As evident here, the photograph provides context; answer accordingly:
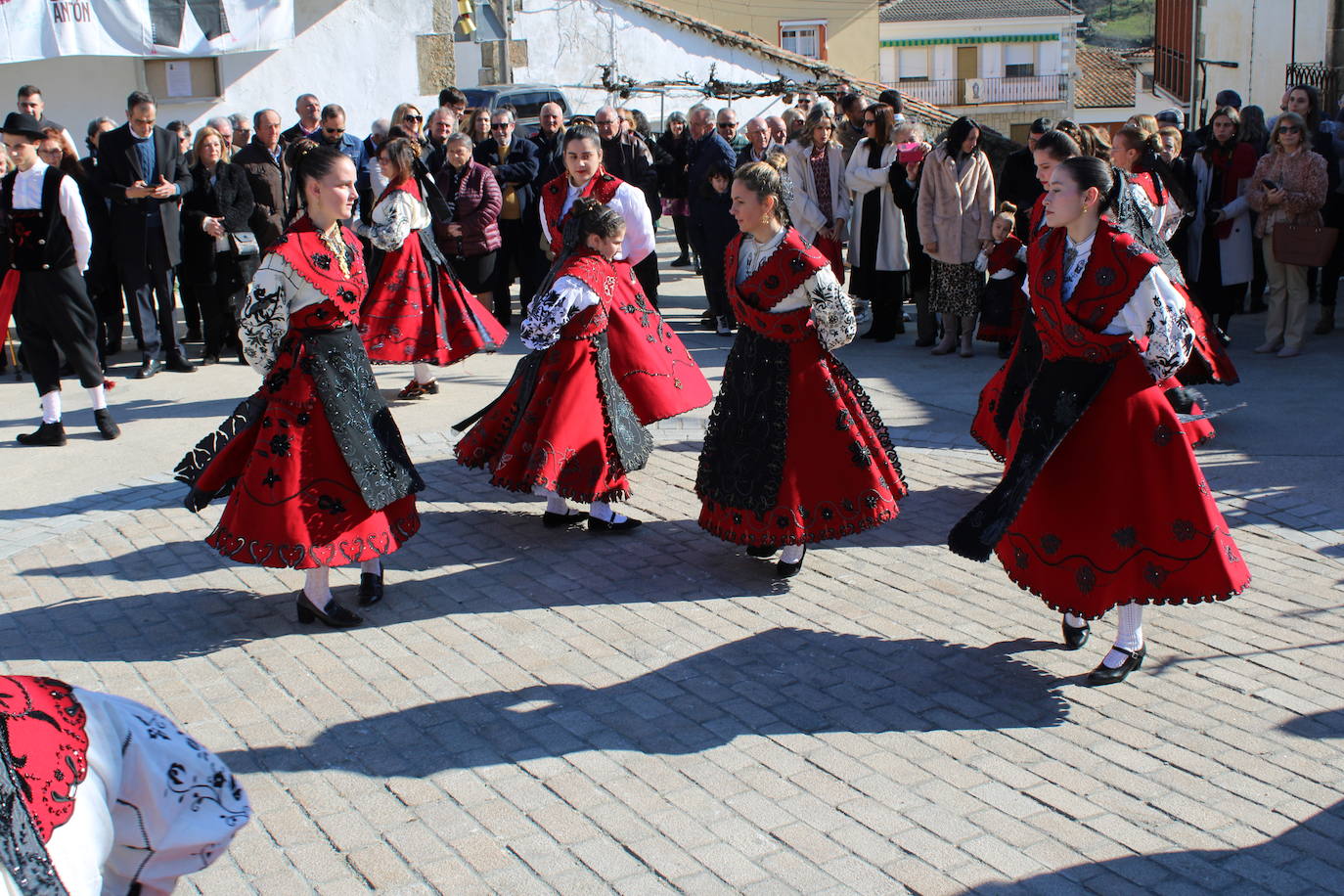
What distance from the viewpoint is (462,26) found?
20766 millimetres

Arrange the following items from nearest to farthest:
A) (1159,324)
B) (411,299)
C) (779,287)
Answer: (1159,324), (779,287), (411,299)

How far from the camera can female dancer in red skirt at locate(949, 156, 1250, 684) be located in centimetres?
444

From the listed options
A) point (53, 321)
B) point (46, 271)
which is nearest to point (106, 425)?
point (53, 321)

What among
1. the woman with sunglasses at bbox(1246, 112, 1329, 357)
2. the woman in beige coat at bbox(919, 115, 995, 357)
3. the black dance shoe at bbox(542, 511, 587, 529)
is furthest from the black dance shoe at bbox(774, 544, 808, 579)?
the woman with sunglasses at bbox(1246, 112, 1329, 357)

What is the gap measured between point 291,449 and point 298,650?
2.51 feet

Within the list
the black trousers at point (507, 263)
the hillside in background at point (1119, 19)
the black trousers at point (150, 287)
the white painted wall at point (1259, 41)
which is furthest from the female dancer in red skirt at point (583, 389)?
the hillside in background at point (1119, 19)

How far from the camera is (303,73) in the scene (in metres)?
17.8

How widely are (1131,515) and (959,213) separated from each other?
5.82 m

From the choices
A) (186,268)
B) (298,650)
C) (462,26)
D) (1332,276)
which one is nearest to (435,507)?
(298,650)

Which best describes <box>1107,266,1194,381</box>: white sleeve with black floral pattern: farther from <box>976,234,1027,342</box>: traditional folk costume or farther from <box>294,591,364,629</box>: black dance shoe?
<box>976,234,1027,342</box>: traditional folk costume

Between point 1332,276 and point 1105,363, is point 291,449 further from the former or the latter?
point 1332,276

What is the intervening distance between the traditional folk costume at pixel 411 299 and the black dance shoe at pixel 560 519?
2.38 meters

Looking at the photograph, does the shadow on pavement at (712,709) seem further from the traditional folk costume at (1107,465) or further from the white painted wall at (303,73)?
the white painted wall at (303,73)

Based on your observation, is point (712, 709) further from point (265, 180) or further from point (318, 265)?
point (265, 180)
